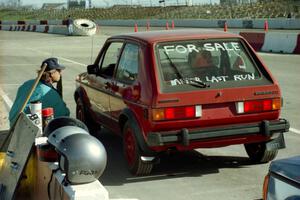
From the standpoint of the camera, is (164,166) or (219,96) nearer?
(219,96)

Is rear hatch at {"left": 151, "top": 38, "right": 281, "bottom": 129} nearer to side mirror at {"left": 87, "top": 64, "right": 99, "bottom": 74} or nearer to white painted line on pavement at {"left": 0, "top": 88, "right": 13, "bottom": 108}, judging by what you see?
side mirror at {"left": 87, "top": 64, "right": 99, "bottom": 74}

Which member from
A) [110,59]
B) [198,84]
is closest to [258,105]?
[198,84]

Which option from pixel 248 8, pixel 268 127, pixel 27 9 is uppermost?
pixel 268 127

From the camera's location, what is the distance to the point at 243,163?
6.95 meters

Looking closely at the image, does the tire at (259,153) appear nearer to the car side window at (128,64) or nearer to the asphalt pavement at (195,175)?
the asphalt pavement at (195,175)

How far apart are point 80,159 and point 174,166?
3094 millimetres

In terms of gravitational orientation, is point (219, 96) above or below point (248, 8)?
above

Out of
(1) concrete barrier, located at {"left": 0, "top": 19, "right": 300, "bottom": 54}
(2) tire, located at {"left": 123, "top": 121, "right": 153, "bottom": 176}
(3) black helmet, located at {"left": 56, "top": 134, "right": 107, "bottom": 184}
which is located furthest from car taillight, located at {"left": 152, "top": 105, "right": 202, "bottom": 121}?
(1) concrete barrier, located at {"left": 0, "top": 19, "right": 300, "bottom": 54}

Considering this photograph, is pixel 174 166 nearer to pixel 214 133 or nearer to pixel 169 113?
pixel 214 133

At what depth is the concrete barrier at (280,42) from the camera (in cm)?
2211

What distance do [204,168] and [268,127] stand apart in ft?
3.33

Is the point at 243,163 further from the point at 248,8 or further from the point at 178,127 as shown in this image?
the point at 248,8

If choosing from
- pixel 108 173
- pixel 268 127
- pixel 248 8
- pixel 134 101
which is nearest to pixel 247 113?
pixel 268 127

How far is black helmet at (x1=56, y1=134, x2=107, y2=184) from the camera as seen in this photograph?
394cm
